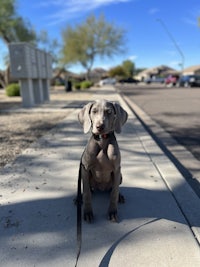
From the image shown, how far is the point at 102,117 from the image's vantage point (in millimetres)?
2602

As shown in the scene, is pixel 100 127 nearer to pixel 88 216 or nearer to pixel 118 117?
pixel 118 117

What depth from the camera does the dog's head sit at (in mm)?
2605

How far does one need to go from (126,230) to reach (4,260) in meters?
1.05

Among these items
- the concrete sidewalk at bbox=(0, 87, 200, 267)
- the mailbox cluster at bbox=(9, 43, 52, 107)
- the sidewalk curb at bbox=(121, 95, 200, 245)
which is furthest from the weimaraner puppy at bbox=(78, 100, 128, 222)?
the mailbox cluster at bbox=(9, 43, 52, 107)

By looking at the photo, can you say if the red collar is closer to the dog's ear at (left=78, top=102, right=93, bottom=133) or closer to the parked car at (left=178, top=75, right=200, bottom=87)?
the dog's ear at (left=78, top=102, right=93, bottom=133)

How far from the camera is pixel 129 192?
11.7 feet

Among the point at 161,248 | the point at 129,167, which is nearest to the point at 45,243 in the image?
the point at 161,248

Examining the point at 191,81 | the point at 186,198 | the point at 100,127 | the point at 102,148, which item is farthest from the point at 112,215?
the point at 191,81

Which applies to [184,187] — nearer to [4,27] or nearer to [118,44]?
[4,27]

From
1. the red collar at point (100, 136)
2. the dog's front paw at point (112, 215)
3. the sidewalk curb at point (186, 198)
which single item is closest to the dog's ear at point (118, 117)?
the red collar at point (100, 136)

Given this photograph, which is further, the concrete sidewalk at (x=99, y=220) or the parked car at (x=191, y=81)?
the parked car at (x=191, y=81)

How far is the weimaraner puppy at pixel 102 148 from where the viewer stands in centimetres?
263

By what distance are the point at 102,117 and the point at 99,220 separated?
1010mm

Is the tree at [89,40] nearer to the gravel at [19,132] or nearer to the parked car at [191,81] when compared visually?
the parked car at [191,81]
